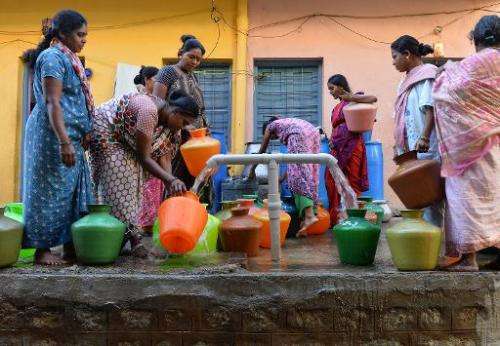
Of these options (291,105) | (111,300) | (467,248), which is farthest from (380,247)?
(291,105)

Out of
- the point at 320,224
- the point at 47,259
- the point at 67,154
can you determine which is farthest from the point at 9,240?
the point at 320,224

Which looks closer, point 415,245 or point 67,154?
point 415,245

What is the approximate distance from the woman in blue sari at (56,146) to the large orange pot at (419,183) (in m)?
1.83

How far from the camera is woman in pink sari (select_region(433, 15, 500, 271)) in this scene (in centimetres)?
285

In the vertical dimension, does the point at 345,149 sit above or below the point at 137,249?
above

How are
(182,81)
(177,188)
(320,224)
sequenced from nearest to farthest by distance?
(177,188) → (182,81) → (320,224)

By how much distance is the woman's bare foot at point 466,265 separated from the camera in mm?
2808

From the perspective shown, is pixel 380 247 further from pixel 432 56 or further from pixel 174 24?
pixel 174 24

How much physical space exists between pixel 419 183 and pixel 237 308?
1.26 m

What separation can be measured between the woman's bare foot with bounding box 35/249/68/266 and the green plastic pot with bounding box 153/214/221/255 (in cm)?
56

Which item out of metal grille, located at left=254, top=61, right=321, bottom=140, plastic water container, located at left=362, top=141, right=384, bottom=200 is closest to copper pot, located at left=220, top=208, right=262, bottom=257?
plastic water container, located at left=362, top=141, right=384, bottom=200

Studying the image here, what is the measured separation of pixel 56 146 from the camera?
10.1ft

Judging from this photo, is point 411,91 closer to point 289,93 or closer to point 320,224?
point 320,224

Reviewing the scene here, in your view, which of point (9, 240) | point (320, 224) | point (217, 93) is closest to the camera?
point (9, 240)
